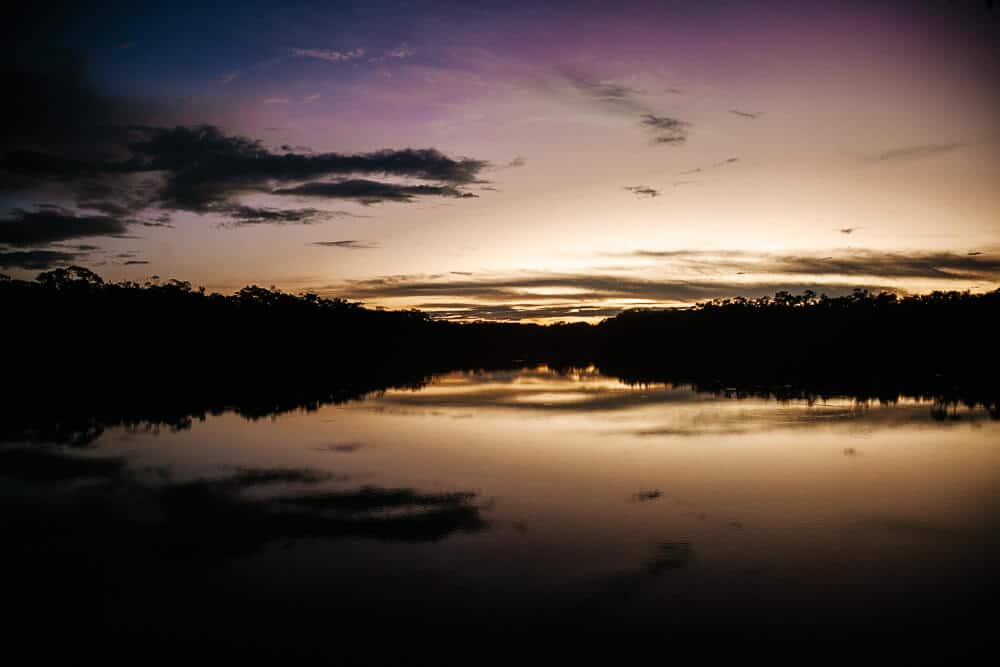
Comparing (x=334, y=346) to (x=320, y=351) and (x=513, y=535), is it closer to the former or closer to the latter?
(x=320, y=351)

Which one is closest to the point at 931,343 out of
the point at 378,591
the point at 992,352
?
the point at 992,352

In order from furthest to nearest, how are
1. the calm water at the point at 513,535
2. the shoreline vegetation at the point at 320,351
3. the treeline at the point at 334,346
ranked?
1. the treeline at the point at 334,346
2. the shoreline vegetation at the point at 320,351
3. the calm water at the point at 513,535

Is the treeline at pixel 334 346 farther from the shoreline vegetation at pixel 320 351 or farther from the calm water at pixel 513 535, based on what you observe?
the calm water at pixel 513 535

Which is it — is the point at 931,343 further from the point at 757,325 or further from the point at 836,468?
the point at 836,468

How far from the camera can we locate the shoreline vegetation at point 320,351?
43.1 metres

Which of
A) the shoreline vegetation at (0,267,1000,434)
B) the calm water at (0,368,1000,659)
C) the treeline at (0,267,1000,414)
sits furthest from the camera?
the treeline at (0,267,1000,414)

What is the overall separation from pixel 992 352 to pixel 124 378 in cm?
9502

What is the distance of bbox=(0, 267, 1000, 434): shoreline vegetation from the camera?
43125 millimetres

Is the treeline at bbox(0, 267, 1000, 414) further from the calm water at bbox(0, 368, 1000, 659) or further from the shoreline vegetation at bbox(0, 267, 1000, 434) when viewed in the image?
the calm water at bbox(0, 368, 1000, 659)

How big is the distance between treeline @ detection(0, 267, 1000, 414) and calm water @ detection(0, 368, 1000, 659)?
1665cm

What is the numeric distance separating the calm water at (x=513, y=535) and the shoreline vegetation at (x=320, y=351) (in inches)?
491

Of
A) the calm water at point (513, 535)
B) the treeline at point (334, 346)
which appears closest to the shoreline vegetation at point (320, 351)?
the treeline at point (334, 346)

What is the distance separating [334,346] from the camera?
11612 cm

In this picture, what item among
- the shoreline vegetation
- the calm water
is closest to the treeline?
the shoreline vegetation
